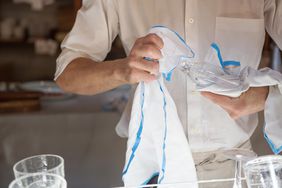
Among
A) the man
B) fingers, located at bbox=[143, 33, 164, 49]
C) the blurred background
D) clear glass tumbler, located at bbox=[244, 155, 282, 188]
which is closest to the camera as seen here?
clear glass tumbler, located at bbox=[244, 155, 282, 188]

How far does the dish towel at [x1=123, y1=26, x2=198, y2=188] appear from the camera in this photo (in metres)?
0.77

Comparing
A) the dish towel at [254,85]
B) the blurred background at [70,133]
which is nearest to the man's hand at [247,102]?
the dish towel at [254,85]

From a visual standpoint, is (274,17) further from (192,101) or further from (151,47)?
(151,47)

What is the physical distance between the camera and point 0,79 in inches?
125

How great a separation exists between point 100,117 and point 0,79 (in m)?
1.58

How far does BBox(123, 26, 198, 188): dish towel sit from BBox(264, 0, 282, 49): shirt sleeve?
437 mm

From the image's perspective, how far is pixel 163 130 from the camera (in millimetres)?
804

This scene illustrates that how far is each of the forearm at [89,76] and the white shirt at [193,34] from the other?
0.09 feet

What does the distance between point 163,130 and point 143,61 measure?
0.52 feet

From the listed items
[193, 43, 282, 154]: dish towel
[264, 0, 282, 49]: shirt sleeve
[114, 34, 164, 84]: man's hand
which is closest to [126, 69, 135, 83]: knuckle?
[114, 34, 164, 84]: man's hand

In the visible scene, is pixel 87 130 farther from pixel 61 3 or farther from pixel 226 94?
pixel 61 3

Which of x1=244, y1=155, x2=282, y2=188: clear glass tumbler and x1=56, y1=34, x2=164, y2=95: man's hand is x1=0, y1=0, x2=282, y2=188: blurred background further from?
x1=244, y1=155, x2=282, y2=188: clear glass tumbler

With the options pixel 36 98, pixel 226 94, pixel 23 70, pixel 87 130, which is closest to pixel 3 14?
pixel 23 70

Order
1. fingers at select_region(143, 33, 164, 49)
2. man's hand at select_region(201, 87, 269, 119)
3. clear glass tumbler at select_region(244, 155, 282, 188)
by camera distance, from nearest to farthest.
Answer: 1. clear glass tumbler at select_region(244, 155, 282, 188)
2. fingers at select_region(143, 33, 164, 49)
3. man's hand at select_region(201, 87, 269, 119)
